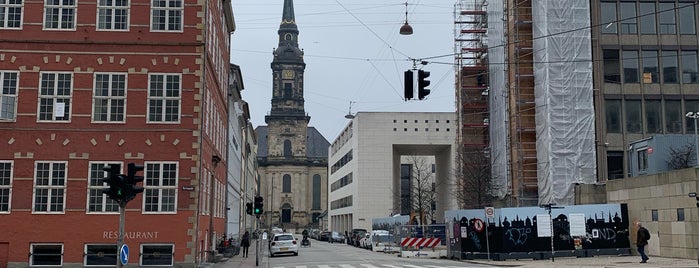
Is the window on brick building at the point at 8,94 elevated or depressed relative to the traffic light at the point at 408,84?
elevated

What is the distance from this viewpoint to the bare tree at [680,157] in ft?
133

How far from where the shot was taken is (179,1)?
3133 centimetres

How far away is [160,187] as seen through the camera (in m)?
30.2

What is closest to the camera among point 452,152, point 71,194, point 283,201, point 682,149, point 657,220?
point 71,194

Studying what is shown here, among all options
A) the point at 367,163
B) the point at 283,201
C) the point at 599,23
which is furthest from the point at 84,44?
the point at 283,201

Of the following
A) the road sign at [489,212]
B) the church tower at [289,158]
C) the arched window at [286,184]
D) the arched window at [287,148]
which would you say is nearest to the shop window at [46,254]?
the road sign at [489,212]

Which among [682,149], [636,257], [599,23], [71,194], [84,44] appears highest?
[599,23]

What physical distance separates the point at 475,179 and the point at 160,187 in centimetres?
3825

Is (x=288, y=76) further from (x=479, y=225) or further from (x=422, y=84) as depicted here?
(x=422, y=84)

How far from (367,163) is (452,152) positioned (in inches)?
439

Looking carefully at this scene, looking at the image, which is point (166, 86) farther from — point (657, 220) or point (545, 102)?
point (545, 102)

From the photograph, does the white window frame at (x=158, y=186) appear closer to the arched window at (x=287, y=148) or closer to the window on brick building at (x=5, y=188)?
the window on brick building at (x=5, y=188)

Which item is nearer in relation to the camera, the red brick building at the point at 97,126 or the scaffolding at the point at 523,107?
the red brick building at the point at 97,126

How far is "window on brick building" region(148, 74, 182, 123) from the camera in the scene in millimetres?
30656
